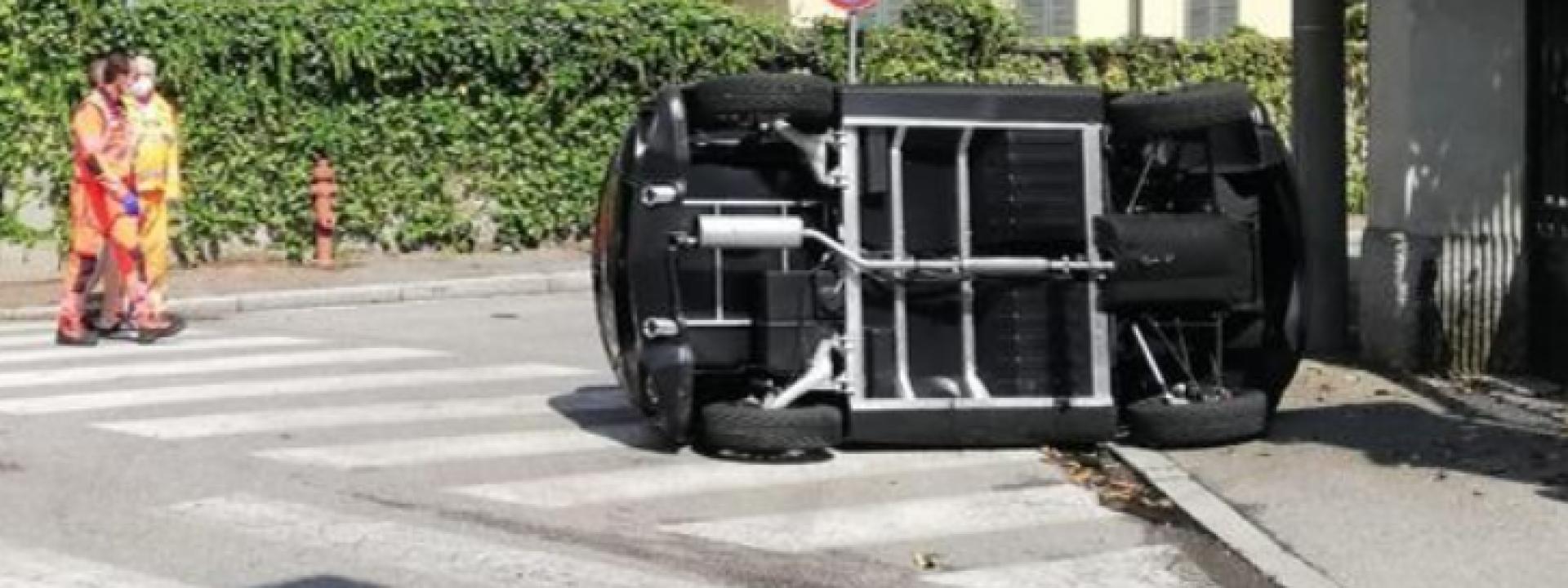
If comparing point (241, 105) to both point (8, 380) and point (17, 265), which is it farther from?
point (8, 380)

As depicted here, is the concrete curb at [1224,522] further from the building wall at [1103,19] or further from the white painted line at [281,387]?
the building wall at [1103,19]

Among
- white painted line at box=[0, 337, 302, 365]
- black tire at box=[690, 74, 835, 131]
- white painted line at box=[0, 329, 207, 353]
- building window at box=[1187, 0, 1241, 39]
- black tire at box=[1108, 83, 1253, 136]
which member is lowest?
white painted line at box=[0, 337, 302, 365]

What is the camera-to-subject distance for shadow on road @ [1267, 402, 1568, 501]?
8258mm

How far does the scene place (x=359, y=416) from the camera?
1005cm

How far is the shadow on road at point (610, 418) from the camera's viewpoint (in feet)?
30.4

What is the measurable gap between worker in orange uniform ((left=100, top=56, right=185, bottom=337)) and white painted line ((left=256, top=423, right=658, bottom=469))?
4672 millimetres

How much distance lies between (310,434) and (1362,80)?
1780 cm

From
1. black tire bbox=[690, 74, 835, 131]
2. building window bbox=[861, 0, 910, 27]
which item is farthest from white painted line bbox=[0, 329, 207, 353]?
building window bbox=[861, 0, 910, 27]

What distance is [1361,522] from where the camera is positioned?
24.4 ft

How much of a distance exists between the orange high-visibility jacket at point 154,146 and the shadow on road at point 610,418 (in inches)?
151

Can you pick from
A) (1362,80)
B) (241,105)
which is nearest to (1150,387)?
(241,105)

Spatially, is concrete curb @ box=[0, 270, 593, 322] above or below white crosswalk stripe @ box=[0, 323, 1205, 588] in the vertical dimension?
above

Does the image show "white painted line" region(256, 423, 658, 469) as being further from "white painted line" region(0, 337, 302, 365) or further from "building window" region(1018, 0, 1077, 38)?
"building window" region(1018, 0, 1077, 38)

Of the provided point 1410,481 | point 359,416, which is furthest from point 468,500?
point 1410,481
